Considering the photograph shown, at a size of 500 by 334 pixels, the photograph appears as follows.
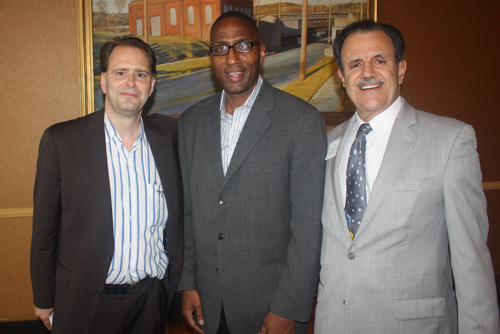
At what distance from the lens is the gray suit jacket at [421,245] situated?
1294 millimetres

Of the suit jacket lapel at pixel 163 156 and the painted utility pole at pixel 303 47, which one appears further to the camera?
the painted utility pole at pixel 303 47

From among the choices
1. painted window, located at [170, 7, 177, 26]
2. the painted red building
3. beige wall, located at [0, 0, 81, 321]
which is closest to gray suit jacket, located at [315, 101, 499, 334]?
the painted red building

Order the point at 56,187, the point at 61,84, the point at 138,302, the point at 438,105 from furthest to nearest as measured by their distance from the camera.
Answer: the point at 438,105
the point at 61,84
the point at 138,302
the point at 56,187

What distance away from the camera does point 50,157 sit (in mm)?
1631

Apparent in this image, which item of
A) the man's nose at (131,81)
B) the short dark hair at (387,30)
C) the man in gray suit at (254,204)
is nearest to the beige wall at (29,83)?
the man's nose at (131,81)

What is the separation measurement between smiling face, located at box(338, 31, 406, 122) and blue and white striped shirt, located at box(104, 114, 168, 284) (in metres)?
1.20

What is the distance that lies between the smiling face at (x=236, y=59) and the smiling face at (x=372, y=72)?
512 millimetres

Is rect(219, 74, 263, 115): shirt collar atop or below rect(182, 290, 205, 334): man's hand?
atop

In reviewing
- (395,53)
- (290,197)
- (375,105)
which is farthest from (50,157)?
(395,53)

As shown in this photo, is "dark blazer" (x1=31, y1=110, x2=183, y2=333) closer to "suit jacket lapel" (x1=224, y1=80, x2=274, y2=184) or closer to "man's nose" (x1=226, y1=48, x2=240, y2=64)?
"suit jacket lapel" (x1=224, y1=80, x2=274, y2=184)

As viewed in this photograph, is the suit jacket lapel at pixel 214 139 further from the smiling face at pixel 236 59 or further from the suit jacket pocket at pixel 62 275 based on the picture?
the suit jacket pocket at pixel 62 275

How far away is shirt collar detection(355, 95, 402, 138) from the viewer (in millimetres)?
1551

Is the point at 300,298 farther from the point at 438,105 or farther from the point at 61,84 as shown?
the point at 438,105

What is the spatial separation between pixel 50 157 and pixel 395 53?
1.86 metres
